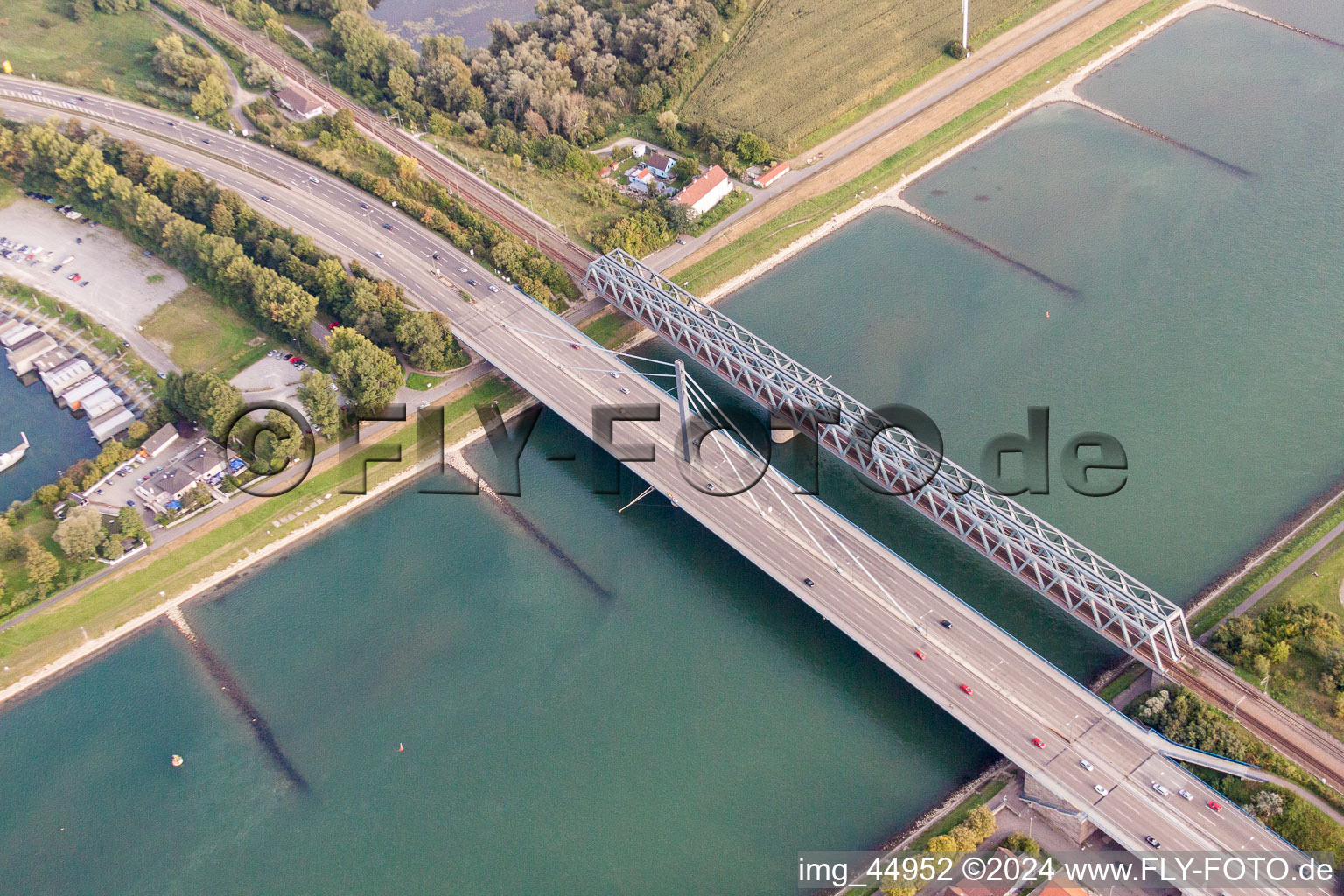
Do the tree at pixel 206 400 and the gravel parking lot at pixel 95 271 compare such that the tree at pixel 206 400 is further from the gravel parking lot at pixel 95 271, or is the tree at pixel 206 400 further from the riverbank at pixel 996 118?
the riverbank at pixel 996 118

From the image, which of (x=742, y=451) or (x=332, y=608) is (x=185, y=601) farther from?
(x=742, y=451)

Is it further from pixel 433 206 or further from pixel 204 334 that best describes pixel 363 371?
pixel 433 206

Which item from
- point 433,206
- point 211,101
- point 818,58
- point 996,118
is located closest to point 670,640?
point 433,206

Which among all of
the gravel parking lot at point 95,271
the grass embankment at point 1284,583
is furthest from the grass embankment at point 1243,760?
the gravel parking lot at point 95,271

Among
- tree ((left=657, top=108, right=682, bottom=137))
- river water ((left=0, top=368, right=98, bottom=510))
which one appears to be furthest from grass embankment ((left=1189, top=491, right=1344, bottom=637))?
river water ((left=0, top=368, right=98, bottom=510))

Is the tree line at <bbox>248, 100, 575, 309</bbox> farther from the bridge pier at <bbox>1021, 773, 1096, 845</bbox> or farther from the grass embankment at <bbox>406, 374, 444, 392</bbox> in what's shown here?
the bridge pier at <bbox>1021, 773, 1096, 845</bbox>

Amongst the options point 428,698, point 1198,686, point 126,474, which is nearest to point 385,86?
point 126,474

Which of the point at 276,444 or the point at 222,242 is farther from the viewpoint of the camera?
the point at 222,242
